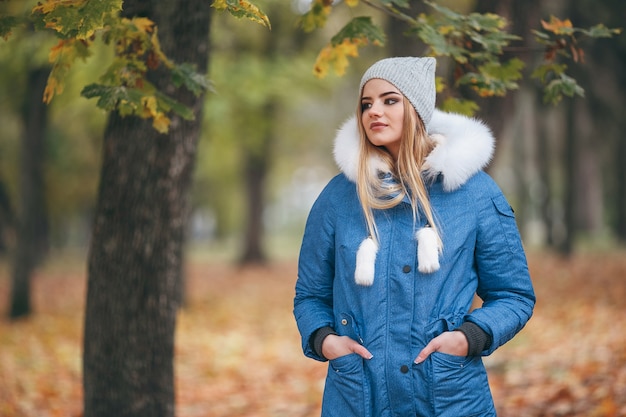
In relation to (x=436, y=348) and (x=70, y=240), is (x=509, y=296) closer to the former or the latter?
(x=436, y=348)

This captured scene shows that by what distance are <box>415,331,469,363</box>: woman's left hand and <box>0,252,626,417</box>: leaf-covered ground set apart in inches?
119

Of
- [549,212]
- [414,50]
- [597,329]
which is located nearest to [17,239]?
[414,50]

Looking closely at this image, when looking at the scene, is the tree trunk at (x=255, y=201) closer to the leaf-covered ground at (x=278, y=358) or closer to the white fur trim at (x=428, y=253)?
the leaf-covered ground at (x=278, y=358)

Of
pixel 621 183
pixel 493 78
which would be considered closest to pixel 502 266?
pixel 493 78

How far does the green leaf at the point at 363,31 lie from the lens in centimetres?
370

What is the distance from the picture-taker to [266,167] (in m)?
20.6

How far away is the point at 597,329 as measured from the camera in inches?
324

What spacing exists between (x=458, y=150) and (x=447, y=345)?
712 mm

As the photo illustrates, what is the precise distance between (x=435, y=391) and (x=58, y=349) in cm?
792

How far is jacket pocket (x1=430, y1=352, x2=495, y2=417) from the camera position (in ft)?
7.70

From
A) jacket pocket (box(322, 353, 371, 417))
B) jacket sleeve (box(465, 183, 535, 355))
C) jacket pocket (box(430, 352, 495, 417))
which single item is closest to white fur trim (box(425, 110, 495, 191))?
jacket sleeve (box(465, 183, 535, 355))

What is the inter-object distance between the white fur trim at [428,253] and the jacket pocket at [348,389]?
1.32ft

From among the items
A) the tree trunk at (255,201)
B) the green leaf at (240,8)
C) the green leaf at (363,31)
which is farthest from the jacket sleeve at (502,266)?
the tree trunk at (255,201)

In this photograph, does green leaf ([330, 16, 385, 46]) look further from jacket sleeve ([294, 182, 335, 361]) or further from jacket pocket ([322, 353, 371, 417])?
jacket pocket ([322, 353, 371, 417])
